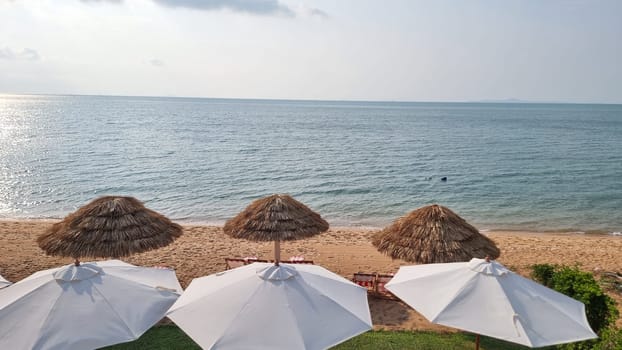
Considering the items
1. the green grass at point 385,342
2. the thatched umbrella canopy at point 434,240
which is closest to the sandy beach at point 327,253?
the green grass at point 385,342

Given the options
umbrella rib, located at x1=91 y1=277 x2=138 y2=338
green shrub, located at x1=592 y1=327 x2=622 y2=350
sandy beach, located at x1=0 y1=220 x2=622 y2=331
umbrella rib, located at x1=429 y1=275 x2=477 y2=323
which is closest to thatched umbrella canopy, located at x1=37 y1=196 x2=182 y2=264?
umbrella rib, located at x1=91 y1=277 x2=138 y2=338

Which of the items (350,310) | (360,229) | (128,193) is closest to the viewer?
(350,310)

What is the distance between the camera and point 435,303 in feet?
19.6

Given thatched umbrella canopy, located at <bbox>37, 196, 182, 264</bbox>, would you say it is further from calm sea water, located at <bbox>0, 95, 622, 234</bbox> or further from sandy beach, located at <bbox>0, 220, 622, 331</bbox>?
calm sea water, located at <bbox>0, 95, 622, 234</bbox>

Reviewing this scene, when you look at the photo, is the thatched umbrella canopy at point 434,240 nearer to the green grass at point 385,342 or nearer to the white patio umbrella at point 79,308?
the green grass at point 385,342

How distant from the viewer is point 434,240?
8367mm

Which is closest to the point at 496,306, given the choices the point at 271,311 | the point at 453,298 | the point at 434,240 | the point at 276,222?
the point at 453,298

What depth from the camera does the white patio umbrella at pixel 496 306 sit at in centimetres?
531

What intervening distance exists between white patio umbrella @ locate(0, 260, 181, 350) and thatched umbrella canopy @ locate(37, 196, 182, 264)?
194 centimetres

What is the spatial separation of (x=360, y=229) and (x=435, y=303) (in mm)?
13157

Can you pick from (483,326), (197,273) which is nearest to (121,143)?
(197,273)

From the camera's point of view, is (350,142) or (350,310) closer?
(350,310)

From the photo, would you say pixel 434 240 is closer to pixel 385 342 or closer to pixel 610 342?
pixel 385 342

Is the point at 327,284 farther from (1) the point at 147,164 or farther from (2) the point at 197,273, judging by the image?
(1) the point at 147,164
